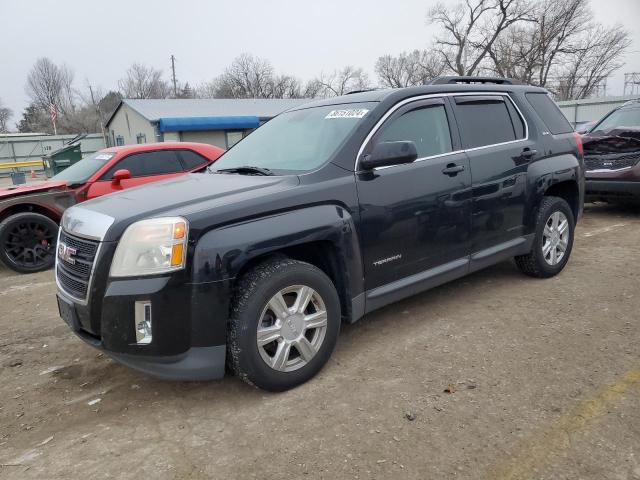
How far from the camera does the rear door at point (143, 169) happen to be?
6.75 m

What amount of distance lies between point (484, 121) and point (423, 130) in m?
0.79

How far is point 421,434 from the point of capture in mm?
2527

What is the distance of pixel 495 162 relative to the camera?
4102 millimetres

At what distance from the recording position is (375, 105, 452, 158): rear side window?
361cm

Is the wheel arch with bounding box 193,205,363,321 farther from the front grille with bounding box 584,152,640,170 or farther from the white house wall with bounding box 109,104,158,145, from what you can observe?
the white house wall with bounding box 109,104,158,145

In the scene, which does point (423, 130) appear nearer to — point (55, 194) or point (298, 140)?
point (298, 140)

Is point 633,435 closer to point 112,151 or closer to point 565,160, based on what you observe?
point 565,160

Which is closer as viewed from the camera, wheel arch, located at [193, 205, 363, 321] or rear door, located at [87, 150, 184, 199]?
wheel arch, located at [193, 205, 363, 321]

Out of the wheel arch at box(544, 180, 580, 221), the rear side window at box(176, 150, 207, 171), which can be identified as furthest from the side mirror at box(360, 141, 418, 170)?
the rear side window at box(176, 150, 207, 171)

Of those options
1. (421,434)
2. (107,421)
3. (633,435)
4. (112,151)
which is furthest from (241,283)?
(112,151)

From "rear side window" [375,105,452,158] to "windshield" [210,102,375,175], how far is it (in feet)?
0.80

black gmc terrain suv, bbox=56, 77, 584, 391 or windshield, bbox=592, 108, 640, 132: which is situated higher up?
windshield, bbox=592, 108, 640, 132

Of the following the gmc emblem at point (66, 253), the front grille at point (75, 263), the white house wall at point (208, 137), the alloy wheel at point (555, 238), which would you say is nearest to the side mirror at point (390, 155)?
the front grille at point (75, 263)

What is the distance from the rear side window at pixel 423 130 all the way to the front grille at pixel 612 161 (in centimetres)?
500
